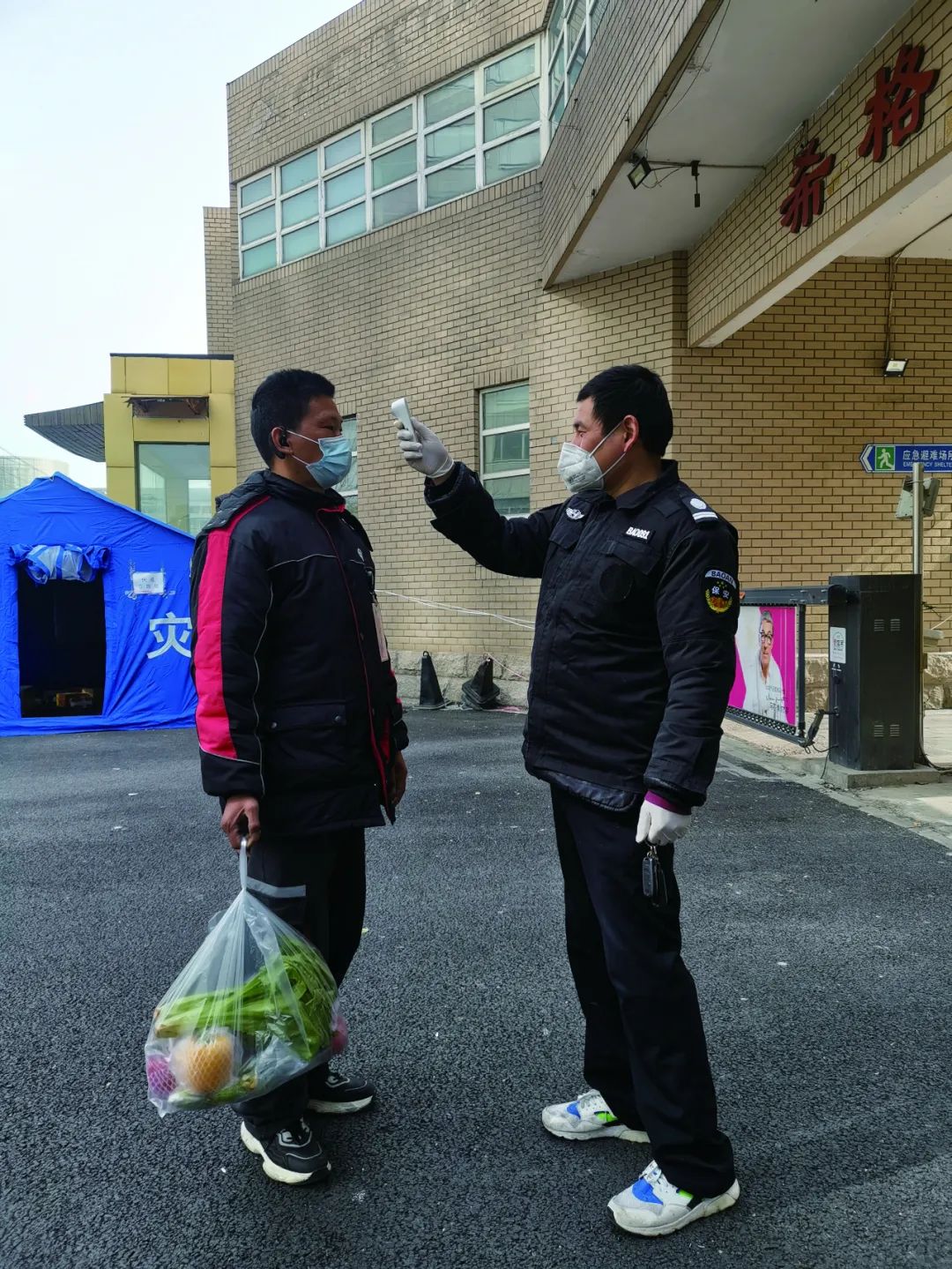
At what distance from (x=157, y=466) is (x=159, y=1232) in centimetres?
1725

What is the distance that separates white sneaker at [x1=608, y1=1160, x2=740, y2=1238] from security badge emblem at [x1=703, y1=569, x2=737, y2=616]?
53.6 inches

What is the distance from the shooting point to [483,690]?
11.6 metres

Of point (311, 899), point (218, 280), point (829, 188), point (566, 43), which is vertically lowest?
point (311, 899)

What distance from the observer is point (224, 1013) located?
2.22 meters

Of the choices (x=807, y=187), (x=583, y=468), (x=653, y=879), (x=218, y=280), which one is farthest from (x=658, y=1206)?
(x=218, y=280)

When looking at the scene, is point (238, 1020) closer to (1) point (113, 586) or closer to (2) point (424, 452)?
(2) point (424, 452)

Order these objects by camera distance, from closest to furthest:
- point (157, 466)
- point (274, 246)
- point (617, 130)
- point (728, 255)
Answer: point (617, 130) < point (728, 255) < point (274, 246) < point (157, 466)

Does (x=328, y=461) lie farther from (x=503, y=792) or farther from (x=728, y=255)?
(x=728, y=255)

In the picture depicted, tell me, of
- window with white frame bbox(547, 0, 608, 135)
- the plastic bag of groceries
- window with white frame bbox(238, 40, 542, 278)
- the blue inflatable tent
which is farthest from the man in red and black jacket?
window with white frame bbox(238, 40, 542, 278)

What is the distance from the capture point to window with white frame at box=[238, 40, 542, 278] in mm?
11758

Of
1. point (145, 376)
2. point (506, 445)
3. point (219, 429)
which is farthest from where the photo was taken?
point (145, 376)

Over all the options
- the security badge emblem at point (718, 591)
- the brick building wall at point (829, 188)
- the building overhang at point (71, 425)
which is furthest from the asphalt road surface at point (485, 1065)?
the building overhang at point (71, 425)

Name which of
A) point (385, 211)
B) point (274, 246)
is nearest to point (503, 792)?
point (385, 211)

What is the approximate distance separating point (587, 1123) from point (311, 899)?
98cm
